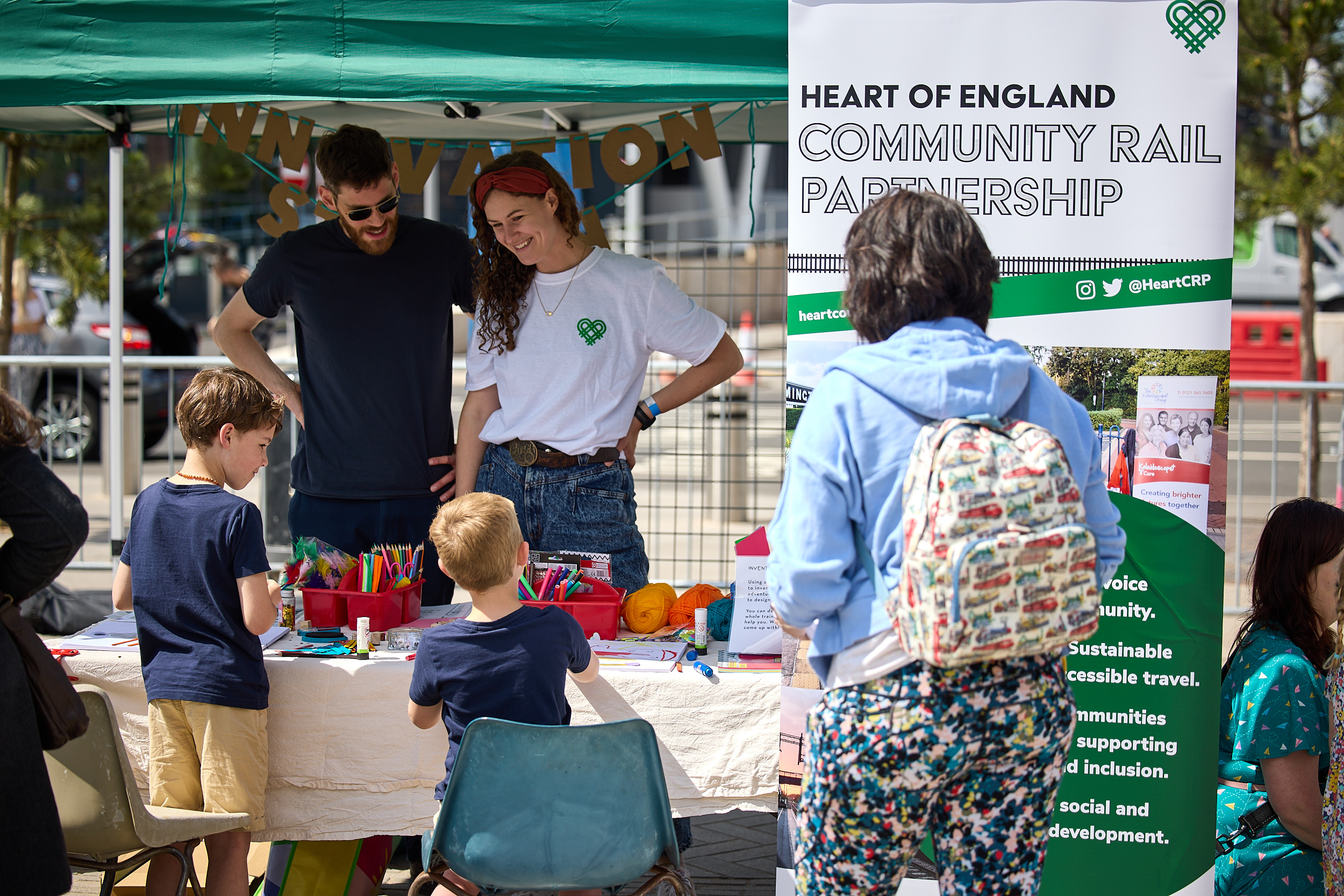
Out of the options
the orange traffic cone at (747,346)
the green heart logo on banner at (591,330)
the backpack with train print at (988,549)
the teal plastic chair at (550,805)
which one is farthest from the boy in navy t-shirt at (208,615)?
the orange traffic cone at (747,346)

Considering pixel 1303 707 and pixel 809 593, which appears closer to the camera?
pixel 809 593

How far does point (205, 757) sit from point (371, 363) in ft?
4.04

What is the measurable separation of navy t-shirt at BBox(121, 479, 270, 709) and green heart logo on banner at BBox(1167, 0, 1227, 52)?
2297mm

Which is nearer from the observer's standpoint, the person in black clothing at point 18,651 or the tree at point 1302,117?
the person in black clothing at point 18,651

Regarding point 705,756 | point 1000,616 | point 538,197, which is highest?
point 538,197

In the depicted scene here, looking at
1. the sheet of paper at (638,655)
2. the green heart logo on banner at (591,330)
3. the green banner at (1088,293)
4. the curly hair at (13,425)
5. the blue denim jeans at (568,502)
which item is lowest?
the sheet of paper at (638,655)

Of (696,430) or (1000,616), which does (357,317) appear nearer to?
(1000,616)

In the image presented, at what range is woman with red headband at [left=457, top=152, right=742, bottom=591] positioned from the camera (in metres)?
3.24

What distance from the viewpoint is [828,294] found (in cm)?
273

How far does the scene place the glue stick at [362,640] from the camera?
2.98m

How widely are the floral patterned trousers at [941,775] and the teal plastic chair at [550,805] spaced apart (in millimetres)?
577

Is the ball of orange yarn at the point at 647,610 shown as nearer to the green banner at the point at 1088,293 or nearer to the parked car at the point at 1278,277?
the green banner at the point at 1088,293

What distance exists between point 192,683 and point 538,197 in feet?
4.87

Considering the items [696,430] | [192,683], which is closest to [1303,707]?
[192,683]
